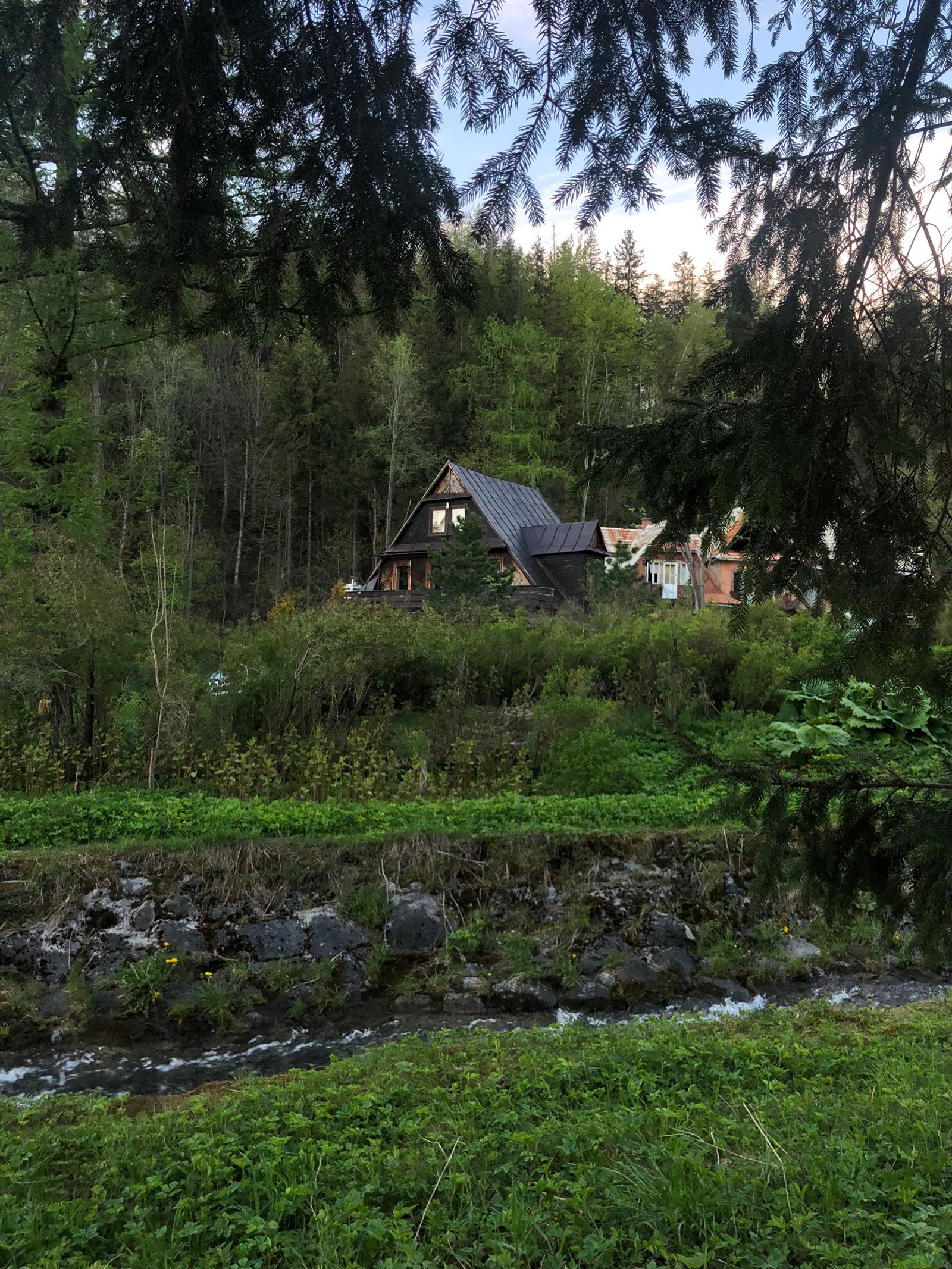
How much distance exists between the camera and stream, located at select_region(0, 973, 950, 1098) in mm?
4996

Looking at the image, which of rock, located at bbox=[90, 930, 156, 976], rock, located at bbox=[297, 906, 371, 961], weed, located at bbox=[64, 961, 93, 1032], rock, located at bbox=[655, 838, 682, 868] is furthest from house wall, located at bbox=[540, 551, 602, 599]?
weed, located at bbox=[64, 961, 93, 1032]

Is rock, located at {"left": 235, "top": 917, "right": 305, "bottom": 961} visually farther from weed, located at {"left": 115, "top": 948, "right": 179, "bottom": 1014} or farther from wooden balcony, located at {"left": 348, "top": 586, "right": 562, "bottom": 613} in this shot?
wooden balcony, located at {"left": 348, "top": 586, "right": 562, "bottom": 613}

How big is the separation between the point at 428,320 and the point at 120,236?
124 centimetres

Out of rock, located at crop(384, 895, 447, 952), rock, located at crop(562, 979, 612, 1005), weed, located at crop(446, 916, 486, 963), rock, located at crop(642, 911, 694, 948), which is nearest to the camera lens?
rock, located at crop(562, 979, 612, 1005)

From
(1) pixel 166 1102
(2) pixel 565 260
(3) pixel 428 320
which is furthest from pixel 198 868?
(2) pixel 565 260

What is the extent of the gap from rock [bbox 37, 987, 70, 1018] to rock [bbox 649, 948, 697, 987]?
4.30 meters

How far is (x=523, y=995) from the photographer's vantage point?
242 inches

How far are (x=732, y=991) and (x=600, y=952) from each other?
3.41 feet

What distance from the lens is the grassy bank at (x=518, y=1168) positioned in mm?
2328

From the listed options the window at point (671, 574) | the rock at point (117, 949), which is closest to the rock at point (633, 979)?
the rock at point (117, 949)

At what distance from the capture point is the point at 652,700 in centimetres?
1086

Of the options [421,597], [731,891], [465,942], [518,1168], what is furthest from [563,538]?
[518,1168]

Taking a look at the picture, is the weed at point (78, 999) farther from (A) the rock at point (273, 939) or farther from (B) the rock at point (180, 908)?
(A) the rock at point (273, 939)

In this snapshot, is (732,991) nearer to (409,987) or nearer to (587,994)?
(587,994)
